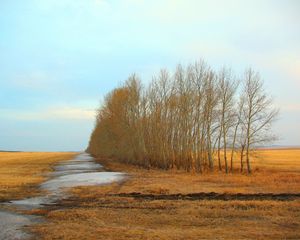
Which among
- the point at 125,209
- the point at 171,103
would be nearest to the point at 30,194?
the point at 125,209

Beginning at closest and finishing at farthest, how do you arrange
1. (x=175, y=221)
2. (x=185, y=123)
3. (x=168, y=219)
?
(x=175, y=221)
(x=168, y=219)
(x=185, y=123)

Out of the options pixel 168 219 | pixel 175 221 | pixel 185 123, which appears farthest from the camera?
pixel 185 123

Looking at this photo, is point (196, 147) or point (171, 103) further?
point (171, 103)

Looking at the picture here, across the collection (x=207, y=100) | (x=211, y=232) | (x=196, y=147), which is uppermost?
(x=207, y=100)

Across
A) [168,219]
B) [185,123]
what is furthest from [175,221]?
[185,123]

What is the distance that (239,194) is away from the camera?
19.8 meters

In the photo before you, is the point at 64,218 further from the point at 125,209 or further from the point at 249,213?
the point at 249,213

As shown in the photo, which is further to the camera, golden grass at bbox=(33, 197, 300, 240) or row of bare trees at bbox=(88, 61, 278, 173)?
row of bare trees at bbox=(88, 61, 278, 173)

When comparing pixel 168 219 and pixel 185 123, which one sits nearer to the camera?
pixel 168 219

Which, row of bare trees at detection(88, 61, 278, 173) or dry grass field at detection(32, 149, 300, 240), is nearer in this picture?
dry grass field at detection(32, 149, 300, 240)

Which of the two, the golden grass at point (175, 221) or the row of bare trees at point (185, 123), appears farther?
the row of bare trees at point (185, 123)

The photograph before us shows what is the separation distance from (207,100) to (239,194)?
27.2 meters

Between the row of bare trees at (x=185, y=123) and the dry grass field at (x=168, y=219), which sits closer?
the dry grass field at (x=168, y=219)

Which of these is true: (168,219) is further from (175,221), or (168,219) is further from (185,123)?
(185,123)
